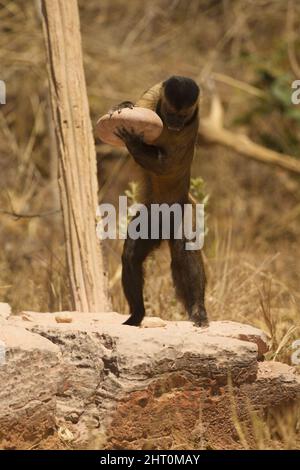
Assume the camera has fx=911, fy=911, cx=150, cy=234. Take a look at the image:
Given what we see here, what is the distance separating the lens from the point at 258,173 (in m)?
14.0

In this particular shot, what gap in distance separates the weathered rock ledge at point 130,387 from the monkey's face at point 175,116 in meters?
1.11

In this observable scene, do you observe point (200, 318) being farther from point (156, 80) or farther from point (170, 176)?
point (156, 80)

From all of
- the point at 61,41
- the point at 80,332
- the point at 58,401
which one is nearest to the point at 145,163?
the point at 80,332

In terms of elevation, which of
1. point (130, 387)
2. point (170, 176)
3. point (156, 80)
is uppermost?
Answer: point (156, 80)

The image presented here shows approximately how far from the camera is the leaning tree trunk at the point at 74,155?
621cm

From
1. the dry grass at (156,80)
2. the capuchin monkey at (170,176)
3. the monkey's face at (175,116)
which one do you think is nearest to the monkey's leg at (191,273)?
the capuchin monkey at (170,176)

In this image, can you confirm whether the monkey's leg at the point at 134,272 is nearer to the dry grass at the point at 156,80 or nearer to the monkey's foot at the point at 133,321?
the monkey's foot at the point at 133,321

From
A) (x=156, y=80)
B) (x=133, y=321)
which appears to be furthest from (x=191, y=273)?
(x=156, y=80)

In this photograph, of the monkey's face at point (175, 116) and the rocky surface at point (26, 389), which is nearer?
the rocky surface at point (26, 389)

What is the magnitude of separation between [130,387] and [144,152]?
1.30 meters

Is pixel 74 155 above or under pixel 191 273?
above

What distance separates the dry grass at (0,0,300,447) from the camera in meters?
11.6

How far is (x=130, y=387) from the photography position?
4.57 metres

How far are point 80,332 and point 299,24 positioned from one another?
10881 millimetres
